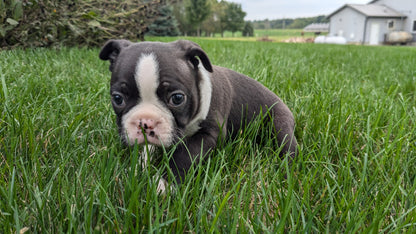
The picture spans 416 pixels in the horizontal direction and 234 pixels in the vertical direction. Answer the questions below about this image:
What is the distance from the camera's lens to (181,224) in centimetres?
127

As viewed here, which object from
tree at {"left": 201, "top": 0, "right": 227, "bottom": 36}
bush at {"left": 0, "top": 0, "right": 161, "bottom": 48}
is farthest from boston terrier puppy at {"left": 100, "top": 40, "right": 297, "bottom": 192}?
tree at {"left": 201, "top": 0, "right": 227, "bottom": 36}

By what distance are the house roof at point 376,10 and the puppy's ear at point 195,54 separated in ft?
128

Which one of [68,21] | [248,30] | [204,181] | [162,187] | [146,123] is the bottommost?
[162,187]

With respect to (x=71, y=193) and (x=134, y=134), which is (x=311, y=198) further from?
(x=71, y=193)

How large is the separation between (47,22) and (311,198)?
5.00m

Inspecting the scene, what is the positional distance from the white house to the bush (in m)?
34.7

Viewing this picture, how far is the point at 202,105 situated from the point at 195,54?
0.32 m

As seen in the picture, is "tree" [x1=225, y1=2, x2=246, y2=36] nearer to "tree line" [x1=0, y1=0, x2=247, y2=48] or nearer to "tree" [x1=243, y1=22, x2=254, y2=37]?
"tree" [x1=243, y1=22, x2=254, y2=37]

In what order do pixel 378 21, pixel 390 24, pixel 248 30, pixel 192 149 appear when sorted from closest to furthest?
pixel 192 149
pixel 378 21
pixel 390 24
pixel 248 30

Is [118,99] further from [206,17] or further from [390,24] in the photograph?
[206,17]

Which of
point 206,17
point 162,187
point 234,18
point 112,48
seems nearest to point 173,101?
point 162,187

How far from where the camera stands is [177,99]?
6.09 ft

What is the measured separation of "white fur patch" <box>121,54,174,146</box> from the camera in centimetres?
174

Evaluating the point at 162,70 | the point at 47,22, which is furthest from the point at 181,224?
the point at 47,22
